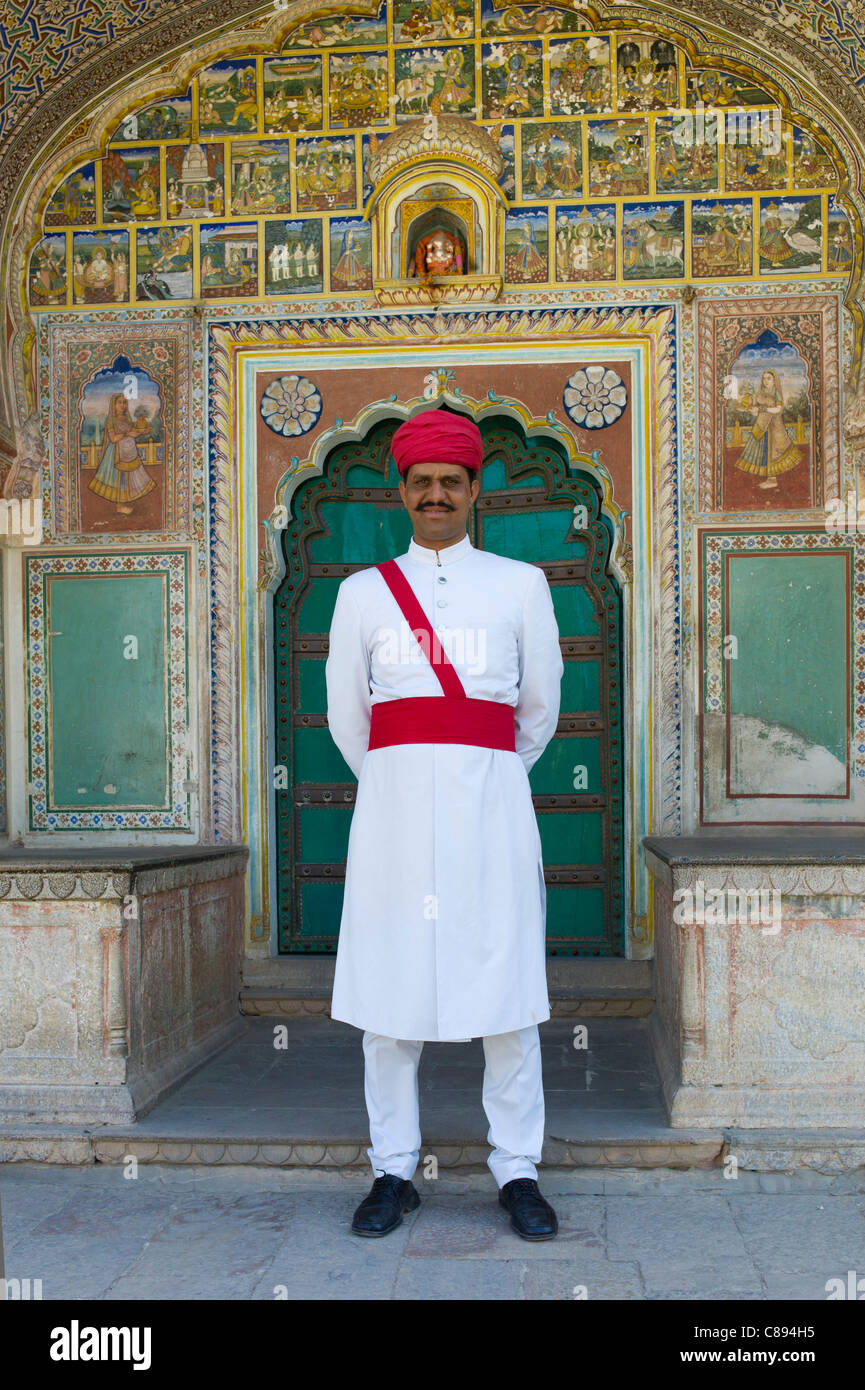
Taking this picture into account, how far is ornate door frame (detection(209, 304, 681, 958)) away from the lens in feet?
17.5

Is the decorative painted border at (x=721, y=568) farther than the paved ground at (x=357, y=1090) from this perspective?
Yes

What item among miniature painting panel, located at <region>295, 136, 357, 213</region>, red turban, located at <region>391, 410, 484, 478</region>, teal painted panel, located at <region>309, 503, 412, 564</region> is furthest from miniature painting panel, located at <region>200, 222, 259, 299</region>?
red turban, located at <region>391, 410, 484, 478</region>

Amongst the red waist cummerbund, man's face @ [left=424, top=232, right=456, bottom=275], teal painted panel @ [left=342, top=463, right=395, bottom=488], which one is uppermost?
man's face @ [left=424, top=232, right=456, bottom=275]

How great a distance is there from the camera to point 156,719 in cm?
550

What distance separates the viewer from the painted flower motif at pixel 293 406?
553cm

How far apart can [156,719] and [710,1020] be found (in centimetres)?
285

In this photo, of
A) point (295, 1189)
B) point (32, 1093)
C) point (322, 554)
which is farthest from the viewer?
point (322, 554)

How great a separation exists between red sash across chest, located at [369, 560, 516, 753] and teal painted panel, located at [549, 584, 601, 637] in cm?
225

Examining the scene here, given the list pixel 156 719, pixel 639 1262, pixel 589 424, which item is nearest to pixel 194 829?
pixel 156 719

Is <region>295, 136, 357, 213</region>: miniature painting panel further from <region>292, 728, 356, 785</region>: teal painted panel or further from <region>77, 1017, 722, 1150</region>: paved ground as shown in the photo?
<region>77, 1017, 722, 1150</region>: paved ground

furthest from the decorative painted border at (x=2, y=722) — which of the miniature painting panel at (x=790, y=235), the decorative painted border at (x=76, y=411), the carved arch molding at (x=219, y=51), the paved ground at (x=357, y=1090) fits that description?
the miniature painting panel at (x=790, y=235)

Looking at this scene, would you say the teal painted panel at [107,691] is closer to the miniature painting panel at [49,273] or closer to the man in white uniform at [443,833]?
the miniature painting panel at [49,273]

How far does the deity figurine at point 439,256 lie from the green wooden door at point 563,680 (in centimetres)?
68

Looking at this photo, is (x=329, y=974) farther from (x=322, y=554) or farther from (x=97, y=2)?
(x=97, y=2)
